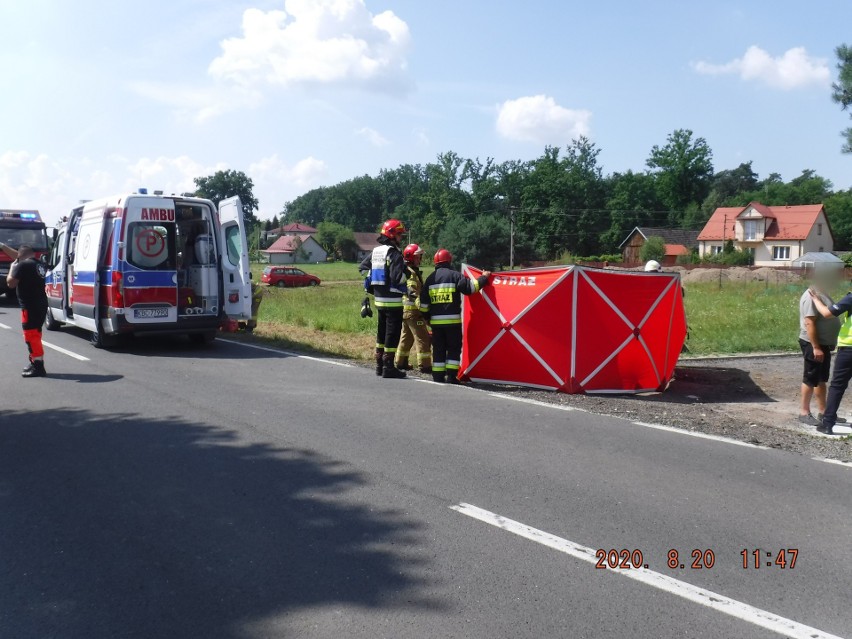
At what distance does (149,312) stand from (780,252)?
263 feet

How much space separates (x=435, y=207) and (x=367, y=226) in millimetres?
56055

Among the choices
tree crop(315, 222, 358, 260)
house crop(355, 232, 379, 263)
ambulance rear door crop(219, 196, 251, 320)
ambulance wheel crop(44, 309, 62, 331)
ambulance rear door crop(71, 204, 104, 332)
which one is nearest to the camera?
ambulance rear door crop(71, 204, 104, 332)

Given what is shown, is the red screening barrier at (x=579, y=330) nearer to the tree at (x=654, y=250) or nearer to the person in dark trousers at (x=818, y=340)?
the person in dark trousers at (x=818, y=340)

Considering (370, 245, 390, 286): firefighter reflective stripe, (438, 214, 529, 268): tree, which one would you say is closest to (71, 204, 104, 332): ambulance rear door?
(370, 245, 390, 286): firefighter reflective stripe

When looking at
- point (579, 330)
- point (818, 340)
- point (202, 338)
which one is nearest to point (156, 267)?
point (202, 338)

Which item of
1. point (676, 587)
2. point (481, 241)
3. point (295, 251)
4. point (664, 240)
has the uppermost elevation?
point (664, 240)

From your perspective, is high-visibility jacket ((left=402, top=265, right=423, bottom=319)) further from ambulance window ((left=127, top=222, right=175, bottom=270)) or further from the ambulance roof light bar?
the ambulance roof light bar

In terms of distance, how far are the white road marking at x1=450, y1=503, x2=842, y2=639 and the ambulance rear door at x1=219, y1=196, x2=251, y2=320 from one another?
29.2 ft

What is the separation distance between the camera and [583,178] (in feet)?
310

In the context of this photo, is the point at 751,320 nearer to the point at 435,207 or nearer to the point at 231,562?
the point at 231,562

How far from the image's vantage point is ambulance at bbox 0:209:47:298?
944 inches

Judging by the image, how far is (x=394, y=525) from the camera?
15.2 feet

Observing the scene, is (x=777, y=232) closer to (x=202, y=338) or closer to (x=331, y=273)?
(x=331, y=273)

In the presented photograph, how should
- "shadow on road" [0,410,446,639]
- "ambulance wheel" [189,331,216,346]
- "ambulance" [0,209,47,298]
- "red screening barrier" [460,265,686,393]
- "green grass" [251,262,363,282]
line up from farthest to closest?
"green grass" [251,262,363,282], "ambulance" [0,209,47,298], "ambulance wheel" [189,331,216,346], "red screening barrier" [460,265,686,393], "shadow on road" [0,410,446,639]
